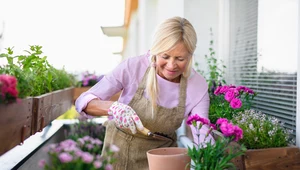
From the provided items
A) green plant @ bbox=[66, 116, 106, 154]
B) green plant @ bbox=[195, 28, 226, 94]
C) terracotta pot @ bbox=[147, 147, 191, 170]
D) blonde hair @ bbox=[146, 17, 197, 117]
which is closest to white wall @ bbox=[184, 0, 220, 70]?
green plant @ bbox=[195, 28, 226, 94]

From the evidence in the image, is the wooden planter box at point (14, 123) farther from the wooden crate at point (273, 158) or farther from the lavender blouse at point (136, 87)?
the wooden crate at point (273, 158)

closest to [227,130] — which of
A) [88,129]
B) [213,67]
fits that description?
[213,67]

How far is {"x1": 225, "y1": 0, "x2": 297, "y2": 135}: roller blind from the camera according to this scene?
1934 mm

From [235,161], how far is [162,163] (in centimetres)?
35

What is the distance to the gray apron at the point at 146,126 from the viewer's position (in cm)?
162

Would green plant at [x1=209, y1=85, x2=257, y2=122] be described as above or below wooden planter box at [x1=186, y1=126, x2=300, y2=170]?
above

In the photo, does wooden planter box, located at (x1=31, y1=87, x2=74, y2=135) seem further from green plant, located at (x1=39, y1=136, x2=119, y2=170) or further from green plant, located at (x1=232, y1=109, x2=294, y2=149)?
green plant, located at (x1=232, y1=109, x2=294, y2=149)

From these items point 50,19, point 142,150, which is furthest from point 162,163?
point 50,19

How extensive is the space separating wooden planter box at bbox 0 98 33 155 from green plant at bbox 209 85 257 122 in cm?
78

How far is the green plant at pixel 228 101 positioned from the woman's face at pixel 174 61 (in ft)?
0.79

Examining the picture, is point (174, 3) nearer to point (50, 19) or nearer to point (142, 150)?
point (142, 150)

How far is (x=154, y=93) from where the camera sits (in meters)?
1.60

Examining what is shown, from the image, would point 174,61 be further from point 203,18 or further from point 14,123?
point 203,18

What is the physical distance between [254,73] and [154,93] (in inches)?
45.9
